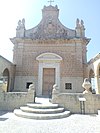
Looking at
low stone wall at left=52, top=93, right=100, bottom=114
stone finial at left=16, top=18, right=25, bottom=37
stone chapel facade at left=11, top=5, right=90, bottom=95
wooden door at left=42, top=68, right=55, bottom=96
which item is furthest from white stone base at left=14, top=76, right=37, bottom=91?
low stone wall at left=52, top=93, right=100, bottom=114

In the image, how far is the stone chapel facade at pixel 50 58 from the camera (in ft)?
52.6

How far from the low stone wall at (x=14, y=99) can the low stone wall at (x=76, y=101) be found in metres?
1.88

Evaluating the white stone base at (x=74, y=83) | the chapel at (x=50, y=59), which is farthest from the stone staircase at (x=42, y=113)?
the chapel at (x=50, y=59)

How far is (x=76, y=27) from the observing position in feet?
58.0

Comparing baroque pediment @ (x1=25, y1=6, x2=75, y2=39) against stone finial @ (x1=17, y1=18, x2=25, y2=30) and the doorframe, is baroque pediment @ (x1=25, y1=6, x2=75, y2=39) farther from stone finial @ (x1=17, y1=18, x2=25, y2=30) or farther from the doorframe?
the doorframe

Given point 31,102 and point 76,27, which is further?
point 76,27

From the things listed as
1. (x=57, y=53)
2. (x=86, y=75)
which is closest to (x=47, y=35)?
(x=57, y=53)

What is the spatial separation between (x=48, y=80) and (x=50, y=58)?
2640 mm

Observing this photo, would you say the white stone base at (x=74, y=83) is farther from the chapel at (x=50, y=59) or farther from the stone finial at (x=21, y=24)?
the stone finial at (x=21, y=24)

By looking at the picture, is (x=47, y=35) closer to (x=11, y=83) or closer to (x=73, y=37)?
(x=73, y=37)

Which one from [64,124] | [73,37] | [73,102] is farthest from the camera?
[73,37]

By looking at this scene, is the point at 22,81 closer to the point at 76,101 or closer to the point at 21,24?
the point at 21,24

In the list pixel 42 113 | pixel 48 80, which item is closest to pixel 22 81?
pixel 48 80

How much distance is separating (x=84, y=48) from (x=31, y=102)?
34.8 feet
